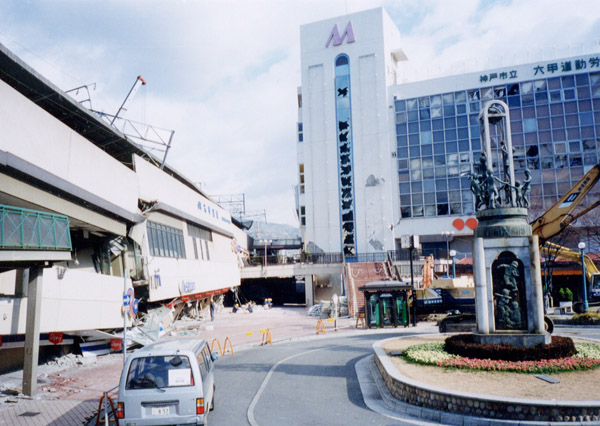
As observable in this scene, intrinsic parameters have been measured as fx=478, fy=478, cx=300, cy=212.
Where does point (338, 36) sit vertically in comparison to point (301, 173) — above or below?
above

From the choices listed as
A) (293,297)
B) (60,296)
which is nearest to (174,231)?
(60,296)

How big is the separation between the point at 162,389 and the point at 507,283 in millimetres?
10884

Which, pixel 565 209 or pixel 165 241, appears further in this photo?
pixel 165 241

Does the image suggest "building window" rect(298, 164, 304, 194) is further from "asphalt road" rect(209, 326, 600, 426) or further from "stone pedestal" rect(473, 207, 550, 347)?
"stone pedestal" rect(473, 207, 550, 347)

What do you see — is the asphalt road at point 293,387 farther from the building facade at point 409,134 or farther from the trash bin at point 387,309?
the building facade at point 409,134

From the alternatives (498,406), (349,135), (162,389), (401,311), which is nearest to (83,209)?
(162,389)

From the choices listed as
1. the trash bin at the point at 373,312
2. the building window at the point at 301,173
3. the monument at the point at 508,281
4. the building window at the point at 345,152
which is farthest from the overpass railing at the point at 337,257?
the monument at the point at 508,281

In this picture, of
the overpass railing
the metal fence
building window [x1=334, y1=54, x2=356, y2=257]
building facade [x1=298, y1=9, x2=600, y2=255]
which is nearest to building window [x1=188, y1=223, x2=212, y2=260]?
the overpass railing

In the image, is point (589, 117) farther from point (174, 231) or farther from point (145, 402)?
point (145, 402)

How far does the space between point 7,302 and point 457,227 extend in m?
48.1

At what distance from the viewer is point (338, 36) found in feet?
194

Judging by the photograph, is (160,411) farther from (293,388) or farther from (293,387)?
(293,387)

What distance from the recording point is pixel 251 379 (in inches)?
611

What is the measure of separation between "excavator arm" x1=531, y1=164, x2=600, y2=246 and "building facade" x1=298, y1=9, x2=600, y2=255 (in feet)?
87.3
